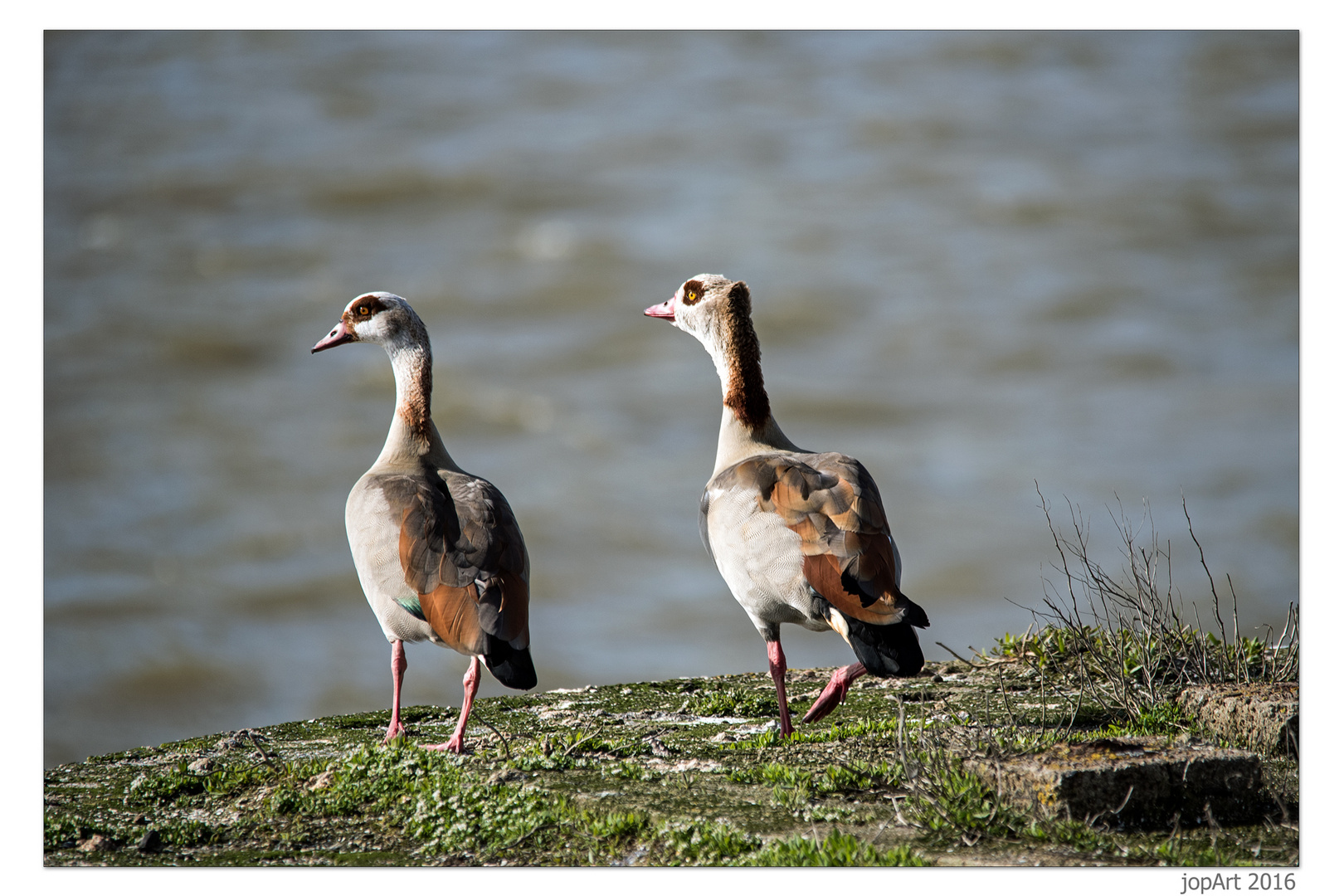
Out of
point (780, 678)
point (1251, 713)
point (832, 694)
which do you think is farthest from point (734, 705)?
point (1251, 713)

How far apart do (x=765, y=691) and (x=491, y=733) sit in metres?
1.58

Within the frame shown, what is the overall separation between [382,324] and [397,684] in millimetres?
1781

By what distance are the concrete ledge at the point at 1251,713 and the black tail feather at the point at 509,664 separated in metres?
2.79

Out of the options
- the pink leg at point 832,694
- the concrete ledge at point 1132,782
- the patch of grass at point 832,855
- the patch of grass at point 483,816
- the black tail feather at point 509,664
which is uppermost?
the black tail feather at point 509,664

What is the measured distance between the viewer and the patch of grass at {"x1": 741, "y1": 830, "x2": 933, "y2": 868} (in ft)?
13.1

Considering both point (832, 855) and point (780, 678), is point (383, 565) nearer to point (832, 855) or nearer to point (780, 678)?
point (780, 678)

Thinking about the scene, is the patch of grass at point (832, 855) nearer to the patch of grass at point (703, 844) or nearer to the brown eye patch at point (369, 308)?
the patch of grass at point (703, 844)

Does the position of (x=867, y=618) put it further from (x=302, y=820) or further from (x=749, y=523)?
(x=302, y=820)

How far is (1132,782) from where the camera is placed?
4.05 meters

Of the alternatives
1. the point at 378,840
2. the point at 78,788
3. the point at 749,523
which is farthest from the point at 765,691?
the point at 78,788

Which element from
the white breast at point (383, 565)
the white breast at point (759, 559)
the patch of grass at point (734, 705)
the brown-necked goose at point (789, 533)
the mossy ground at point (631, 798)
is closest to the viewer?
the mossy ground at point (631, 798)

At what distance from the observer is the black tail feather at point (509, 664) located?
15.8 ft

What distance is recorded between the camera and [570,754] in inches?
204

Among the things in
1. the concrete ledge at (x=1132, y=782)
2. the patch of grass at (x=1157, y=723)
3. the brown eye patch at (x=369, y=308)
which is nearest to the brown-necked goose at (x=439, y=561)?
the brown eye patch at (x=369, y=308)
